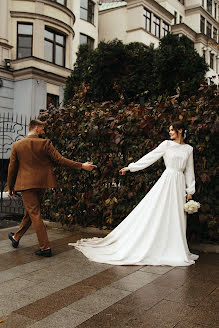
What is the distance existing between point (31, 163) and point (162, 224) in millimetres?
2148

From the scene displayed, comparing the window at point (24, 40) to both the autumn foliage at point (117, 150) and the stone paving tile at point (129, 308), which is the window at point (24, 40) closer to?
the autumn foliage at point (117, 150)

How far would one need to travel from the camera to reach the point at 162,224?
5270mm

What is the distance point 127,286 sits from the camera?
4160 millimetres

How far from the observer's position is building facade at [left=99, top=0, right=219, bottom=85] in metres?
29.2

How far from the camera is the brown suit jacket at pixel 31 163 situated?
5.49 metres

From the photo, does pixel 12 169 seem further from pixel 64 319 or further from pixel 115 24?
pixel 115 24

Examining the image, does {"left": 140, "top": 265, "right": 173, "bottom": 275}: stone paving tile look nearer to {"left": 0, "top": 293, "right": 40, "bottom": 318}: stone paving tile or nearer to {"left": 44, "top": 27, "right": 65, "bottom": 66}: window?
{"left": 0, "top": 293, "right": 40, "bottom": 318}: stone paving tile

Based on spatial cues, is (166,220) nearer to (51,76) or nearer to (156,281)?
(156,281)

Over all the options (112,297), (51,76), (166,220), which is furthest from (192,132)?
(51,76)

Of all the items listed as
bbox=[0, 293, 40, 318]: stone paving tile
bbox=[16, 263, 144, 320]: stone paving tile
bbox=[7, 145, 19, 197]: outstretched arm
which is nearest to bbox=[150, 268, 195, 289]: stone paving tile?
bbox=[16, 263, 144, 320]: stone paving tile

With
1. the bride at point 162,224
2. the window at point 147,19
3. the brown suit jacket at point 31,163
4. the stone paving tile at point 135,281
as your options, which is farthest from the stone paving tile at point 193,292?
the window at point 147,19

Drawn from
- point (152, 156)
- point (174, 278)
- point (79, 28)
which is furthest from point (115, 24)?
point (174, 278)

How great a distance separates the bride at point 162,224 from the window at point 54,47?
1807cm

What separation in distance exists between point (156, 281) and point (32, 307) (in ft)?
5.03
